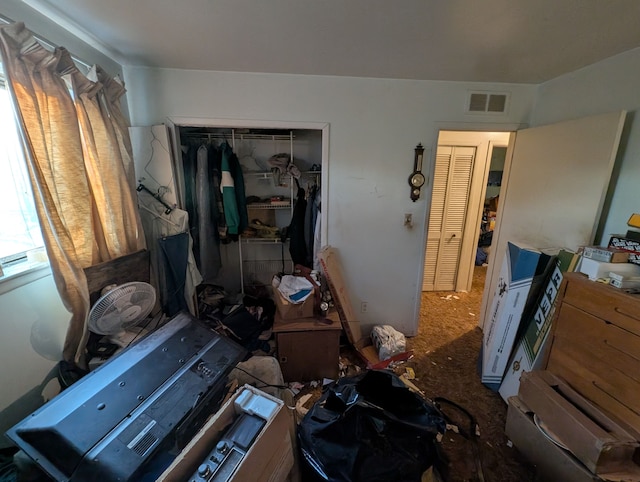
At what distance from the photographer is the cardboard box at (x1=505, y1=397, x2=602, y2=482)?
111 cm

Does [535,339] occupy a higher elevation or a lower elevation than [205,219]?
lower

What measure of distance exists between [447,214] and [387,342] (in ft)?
6.02

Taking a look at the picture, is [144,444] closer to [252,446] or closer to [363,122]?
[252,446]

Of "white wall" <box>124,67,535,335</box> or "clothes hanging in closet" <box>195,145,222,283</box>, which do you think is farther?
"clothes hanging in closet" <box>195,145,222,283</box>

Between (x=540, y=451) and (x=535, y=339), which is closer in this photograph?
(x=540, y=451)

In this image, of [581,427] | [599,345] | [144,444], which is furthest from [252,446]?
[599,345]

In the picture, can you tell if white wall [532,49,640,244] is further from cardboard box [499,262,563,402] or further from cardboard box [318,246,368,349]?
cardboard box [318,246,368,349]

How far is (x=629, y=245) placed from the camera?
134 centimetres

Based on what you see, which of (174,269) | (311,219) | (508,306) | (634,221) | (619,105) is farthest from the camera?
(311,219)

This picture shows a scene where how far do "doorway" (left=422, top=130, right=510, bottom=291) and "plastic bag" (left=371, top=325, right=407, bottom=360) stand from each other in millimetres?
1034

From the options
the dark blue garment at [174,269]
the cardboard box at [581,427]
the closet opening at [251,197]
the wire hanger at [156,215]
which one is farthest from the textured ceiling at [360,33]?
the cardboard box at [581,427]

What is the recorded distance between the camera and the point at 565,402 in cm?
123

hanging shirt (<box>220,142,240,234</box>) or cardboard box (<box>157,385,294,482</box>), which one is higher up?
hanging shirt (<box>220,142,240,234</box>)

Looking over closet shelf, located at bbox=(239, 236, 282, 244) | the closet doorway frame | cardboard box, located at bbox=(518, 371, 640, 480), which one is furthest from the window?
cardboard box, located at bbox=(518, 371, 640, 480)
